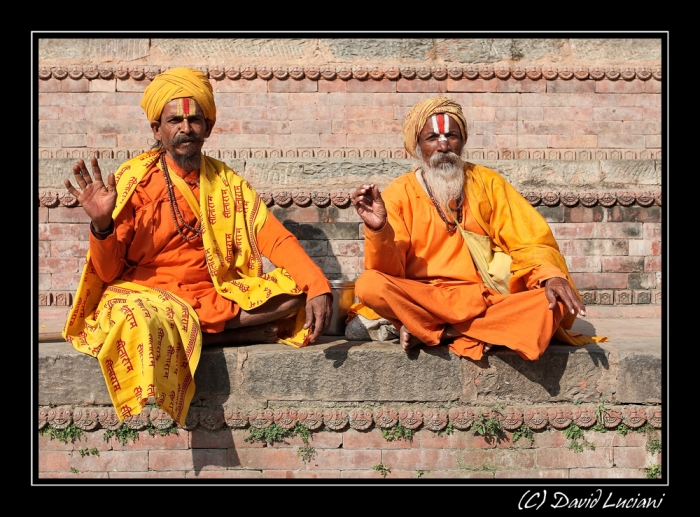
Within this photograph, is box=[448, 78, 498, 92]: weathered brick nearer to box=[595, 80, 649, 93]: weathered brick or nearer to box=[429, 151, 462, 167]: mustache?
box=[595, 80, 649, 93]: weathered brick

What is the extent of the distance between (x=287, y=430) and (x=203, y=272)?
111 centimetres

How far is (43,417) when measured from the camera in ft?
17.2

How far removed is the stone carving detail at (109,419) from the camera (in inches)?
207

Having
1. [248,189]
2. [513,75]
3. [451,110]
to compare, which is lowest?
[248,189]

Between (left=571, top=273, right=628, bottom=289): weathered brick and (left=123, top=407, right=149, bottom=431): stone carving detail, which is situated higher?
(left=571, top=273, right=628, bottom=289): weathered brick

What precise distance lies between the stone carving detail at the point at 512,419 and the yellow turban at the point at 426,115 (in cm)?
177

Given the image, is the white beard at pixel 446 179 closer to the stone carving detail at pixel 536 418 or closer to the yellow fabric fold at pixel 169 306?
the yellow fabric fold at pixel 169 306

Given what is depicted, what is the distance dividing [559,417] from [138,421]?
99.6 inches

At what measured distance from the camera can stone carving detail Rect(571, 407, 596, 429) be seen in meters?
5.27

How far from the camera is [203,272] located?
216 inches

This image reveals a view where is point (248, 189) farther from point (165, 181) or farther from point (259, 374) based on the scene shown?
point (259, 374)

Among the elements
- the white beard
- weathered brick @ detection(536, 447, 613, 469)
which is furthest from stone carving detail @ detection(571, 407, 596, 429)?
the white beard

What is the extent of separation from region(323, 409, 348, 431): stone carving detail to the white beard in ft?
4.82

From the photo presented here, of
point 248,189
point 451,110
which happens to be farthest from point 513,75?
point 248,189
